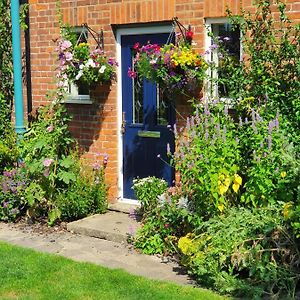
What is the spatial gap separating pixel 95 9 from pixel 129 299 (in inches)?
182

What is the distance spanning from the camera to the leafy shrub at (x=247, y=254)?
5402 millimetres

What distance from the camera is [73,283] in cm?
588

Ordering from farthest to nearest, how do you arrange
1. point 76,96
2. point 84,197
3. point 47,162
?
point 76,96 < point 84,197 < point 47,162

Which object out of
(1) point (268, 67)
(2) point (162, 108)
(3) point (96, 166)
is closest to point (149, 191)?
(2) point (162, 108)

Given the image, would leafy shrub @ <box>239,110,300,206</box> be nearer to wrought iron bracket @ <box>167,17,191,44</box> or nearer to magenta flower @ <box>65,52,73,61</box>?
wrought iron bracket @ <box>167,17,191,44</box>

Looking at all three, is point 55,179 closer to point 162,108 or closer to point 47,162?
point 47,162

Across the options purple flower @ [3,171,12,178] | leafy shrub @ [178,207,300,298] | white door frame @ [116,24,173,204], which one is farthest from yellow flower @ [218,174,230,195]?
purple flower @ [3,171,12,178]

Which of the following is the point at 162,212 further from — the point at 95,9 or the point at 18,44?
the point at 18,44

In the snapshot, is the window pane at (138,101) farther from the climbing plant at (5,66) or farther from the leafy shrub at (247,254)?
the leafy shrub at (247,254)

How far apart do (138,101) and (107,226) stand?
6.08 ft

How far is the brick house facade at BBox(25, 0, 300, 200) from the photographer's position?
750 centimetres

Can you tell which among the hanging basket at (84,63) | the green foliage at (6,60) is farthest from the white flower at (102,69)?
the green foliage at (6,60)

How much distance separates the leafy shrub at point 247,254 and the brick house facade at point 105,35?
219 centimetres

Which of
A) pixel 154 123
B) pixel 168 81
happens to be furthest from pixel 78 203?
pixel 168 81
